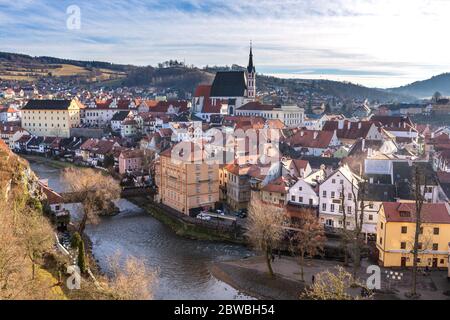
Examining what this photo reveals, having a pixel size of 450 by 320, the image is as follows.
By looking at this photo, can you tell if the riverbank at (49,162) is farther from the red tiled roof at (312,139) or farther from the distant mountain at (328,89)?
the distant mountain at (328,89)

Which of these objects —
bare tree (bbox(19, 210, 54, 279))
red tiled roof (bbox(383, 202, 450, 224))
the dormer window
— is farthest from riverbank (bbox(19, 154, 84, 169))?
the dormer window

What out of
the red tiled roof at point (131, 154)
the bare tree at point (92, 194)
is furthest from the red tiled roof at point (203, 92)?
the bare tree at point (92, 194)

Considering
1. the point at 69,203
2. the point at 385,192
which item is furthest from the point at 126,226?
the point at 385,192

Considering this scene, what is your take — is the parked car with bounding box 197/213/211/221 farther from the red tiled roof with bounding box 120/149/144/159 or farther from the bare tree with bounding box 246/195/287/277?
the red tiled roof with bounding box 120/149/144/159

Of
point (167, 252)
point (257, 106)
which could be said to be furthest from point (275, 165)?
point (257, 106)

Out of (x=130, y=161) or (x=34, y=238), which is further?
(x=130, y=161)

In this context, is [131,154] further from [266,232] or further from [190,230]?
[266,232]

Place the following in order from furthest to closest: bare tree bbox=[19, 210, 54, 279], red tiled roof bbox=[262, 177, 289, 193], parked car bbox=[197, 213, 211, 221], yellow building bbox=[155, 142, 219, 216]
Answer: yellow building bbox=[155, 142, 219, 216] → parked car bbox=[197, 213, 211, 221] → red tiled roof bbox=[262, 177, 289, 193] → bare tree bbox=[19, 210, 54, 279]
